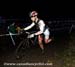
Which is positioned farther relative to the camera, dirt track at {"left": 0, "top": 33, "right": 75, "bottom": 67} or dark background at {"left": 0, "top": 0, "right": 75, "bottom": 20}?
dark background at {"left": 0, "top": 0, "right": 75, "bottom": 20}

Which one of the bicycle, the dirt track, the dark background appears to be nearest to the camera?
the dirt track

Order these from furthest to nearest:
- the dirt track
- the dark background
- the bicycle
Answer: the dark background → the bicycle → the dirt track

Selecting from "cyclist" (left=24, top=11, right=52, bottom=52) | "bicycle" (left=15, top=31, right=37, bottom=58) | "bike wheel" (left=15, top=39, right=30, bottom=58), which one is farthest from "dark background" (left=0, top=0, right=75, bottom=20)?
"bike wheel" (left=15, top=39, right=30, bottom=58)

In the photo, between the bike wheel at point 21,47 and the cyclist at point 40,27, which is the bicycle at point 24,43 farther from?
the cyclist at point 40,27

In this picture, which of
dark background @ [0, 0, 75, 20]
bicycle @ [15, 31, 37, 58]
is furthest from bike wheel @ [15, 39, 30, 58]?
dark background @ [0, 0, 75, 20]

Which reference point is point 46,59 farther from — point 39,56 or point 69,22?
point 69,22

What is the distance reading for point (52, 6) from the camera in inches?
341

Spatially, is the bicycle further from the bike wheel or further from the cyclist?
the cyclist

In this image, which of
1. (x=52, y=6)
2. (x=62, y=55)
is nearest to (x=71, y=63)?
(x=62, y=55)

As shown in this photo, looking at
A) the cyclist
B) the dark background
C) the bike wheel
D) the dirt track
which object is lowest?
the dirt track

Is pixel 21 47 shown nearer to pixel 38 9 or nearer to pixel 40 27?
pixel 40 27

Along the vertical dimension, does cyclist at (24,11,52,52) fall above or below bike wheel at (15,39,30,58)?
above

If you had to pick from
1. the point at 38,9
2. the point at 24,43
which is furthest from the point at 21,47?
the point at 38,9

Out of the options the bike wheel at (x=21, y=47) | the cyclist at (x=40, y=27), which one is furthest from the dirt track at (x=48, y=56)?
the cyclist at (x=40, y=27)
